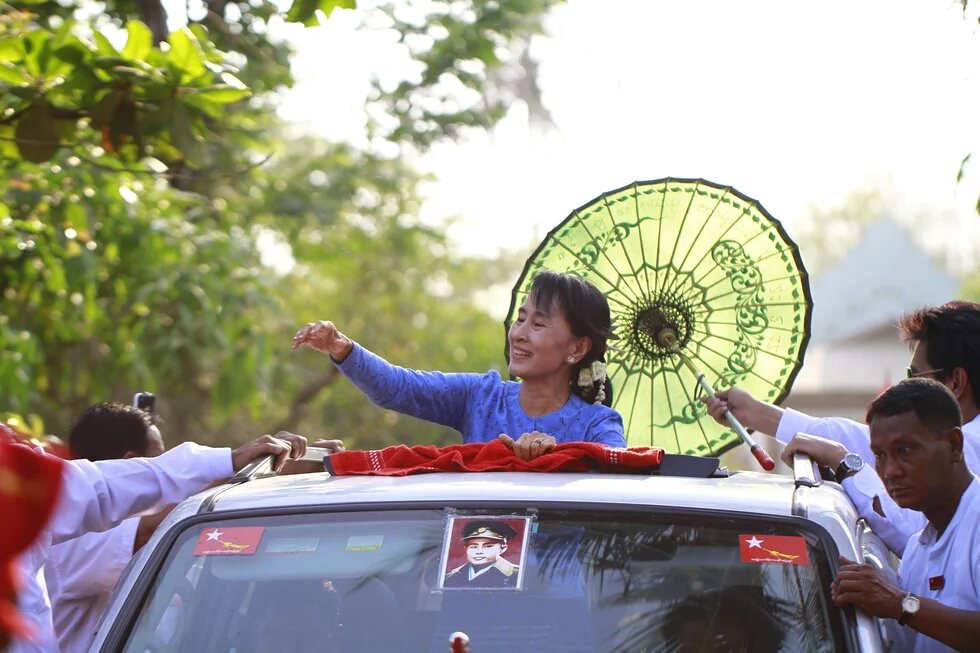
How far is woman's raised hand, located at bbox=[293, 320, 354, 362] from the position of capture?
4.08 meters

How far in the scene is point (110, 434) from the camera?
439 cm

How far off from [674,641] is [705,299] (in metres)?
2.21

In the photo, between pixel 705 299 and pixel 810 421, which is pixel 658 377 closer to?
pixel 705 299

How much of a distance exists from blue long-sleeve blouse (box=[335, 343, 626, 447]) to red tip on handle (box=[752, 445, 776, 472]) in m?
0.40

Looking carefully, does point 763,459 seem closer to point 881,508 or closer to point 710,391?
point 881,508

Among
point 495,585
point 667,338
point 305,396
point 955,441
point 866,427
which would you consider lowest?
point 495,585

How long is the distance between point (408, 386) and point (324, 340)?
1.29 feet

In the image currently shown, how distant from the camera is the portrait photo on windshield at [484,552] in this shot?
2.91 m

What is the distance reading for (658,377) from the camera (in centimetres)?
485

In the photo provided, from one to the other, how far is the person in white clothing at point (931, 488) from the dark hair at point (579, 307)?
1183 millimetres

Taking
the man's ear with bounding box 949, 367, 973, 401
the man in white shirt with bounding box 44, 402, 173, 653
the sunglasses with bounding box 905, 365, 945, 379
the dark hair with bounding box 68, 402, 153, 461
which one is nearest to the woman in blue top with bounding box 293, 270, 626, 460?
the dark hair with bounding box 68, 402, 153, 461

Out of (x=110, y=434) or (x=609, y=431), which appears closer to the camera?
(x=609, y=431)

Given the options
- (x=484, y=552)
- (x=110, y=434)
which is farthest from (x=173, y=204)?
(x=484, y=552)

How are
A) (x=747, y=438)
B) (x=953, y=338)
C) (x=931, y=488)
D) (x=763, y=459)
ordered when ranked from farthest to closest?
(x=747, y=438)
(x=953, y=338)
(x=763, y=459)
(x=931, y=488)
